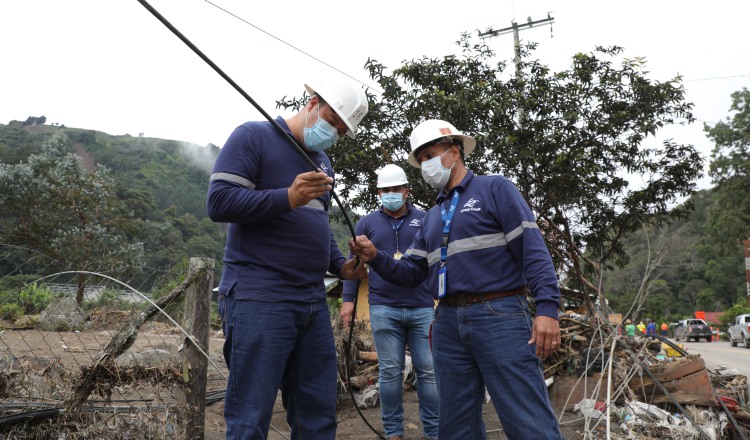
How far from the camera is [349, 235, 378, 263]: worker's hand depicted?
288cm

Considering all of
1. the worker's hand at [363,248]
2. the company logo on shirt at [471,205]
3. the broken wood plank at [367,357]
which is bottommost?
the broken wood plank at [367,357]

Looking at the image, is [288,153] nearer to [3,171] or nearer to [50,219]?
[50,219]

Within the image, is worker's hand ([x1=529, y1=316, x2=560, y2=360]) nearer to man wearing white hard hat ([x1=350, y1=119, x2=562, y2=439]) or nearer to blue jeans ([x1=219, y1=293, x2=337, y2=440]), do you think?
man wearing white hard hat ([x1=350, y1=119, x2=562, y2=439])

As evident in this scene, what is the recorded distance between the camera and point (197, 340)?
3.59 m

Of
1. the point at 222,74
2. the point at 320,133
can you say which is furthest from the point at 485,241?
the point at 222,74

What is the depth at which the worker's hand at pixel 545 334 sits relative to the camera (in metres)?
2.39

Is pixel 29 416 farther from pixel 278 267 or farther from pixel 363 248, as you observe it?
pixel 363 248

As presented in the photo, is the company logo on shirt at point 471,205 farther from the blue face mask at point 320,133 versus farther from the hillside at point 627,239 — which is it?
the hillside at point 627,239

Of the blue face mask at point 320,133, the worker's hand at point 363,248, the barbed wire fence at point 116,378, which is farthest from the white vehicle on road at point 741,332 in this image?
the blue face mask at point 320,133

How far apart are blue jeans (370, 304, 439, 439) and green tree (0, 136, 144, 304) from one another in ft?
61.8

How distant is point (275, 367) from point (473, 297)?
3.20 feet

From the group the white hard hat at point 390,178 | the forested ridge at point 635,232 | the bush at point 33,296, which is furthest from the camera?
the forested ridge at point 635,232

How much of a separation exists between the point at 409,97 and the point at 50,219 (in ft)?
63.4

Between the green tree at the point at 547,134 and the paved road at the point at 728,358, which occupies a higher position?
the green tree at the point at 547,134
